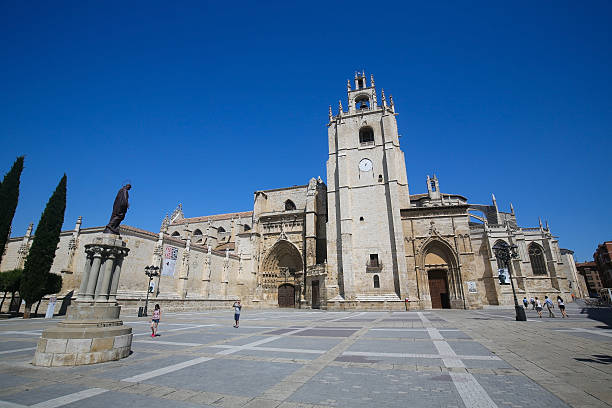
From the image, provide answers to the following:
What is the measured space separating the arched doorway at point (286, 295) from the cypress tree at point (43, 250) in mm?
19664

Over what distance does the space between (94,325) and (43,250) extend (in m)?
17.2

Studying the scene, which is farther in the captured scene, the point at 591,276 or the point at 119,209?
the point at 591,276

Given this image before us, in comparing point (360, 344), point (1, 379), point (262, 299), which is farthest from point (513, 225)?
point (1, 379)

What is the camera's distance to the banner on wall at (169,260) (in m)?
22.0

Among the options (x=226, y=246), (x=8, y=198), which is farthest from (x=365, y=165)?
(x=8, y=198)

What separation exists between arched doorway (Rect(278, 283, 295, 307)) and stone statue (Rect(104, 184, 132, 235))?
81.5 feet

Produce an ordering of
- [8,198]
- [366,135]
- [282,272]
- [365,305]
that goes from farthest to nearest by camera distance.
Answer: [282,272], [366,135], [365,305], [8,198]

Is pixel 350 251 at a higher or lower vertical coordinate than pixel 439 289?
higher

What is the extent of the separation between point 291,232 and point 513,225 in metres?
29.8

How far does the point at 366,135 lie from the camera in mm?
30156

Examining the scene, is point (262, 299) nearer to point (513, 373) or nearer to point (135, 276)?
point (135, 276)

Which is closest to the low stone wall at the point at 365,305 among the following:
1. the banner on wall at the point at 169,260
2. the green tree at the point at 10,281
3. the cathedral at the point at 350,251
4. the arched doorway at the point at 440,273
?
the cathedral at the point at 350,251

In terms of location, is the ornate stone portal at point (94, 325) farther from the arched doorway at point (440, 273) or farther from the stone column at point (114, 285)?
the arched doorway at point (440, 273)

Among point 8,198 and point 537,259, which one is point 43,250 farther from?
point 537,259
